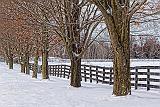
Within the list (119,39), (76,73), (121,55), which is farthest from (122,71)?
(76,73)

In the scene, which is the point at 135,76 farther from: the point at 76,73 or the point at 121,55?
the point at 121,55

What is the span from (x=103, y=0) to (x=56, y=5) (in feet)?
15.7

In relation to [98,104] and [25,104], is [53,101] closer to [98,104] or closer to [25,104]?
[25,104]

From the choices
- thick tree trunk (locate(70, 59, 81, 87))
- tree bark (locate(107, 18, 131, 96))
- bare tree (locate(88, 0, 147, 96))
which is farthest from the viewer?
thick tree trunk (locate(70, 59, 81, 87))

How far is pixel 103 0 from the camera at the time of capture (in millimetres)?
11203

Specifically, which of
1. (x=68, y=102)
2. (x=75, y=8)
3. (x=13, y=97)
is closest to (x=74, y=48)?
(x=75, y=8)

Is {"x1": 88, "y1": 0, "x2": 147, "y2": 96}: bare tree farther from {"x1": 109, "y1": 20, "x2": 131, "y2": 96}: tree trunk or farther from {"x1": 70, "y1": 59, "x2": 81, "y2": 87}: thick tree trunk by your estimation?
{"x1": 70, "y1": 59, "x2": 81, "y2": 87}: thick tree trunk

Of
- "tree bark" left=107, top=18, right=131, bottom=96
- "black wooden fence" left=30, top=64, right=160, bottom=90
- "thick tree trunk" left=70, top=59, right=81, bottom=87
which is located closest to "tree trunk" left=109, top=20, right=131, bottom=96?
"tree bark" left=107, top=18, right=131, bottom=96

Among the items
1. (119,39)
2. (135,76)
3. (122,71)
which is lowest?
(135,76)

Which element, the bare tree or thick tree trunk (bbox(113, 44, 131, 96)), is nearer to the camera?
the bare tree

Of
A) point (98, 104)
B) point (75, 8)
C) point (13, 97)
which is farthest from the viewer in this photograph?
point (75, 8)

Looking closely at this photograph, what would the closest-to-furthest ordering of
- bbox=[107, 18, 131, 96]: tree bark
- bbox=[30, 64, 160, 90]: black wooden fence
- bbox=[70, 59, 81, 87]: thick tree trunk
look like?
bbox=[107, 18, 131, 96]: tree bark
bbox=[30, 64, 160, 90]: black wooden fence
bbox=[70, 59, 81, 87]: thick tree trunk

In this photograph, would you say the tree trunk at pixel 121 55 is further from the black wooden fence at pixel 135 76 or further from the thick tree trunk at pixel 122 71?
the black wooden fence at pixel 135 76

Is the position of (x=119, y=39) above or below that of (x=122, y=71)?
above
